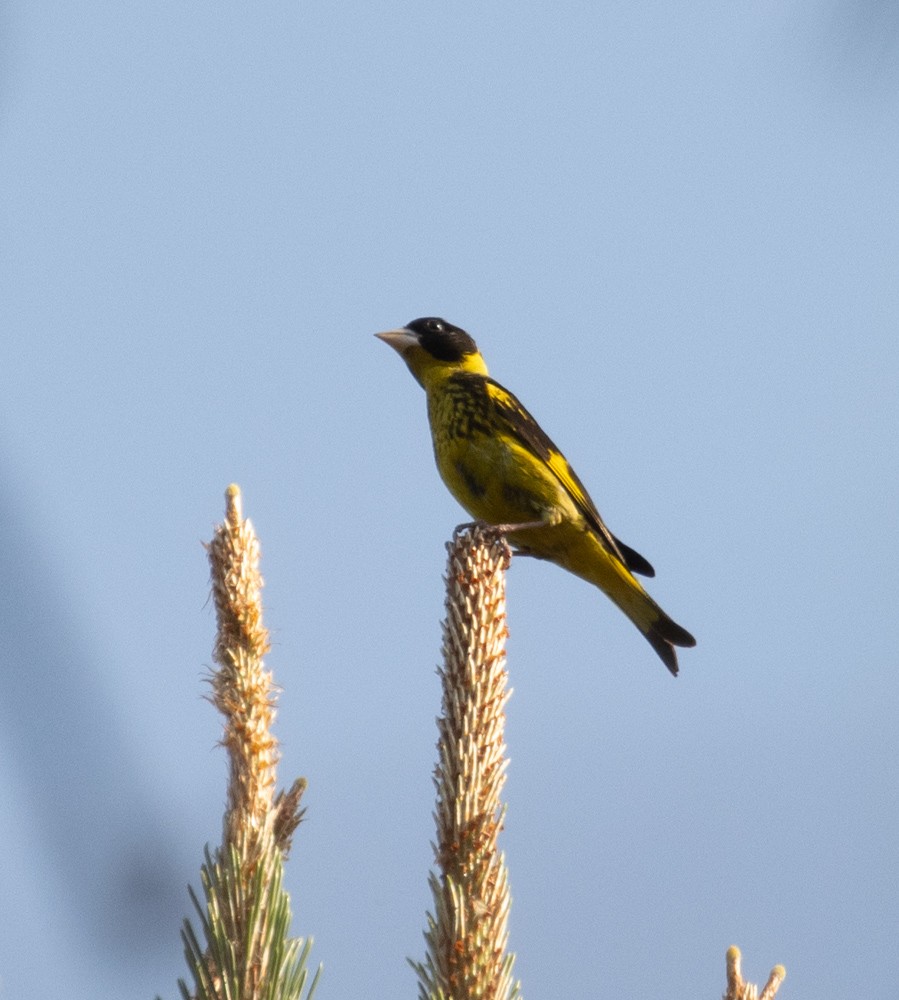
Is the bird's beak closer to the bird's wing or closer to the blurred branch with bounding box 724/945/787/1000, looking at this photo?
the bird's wing

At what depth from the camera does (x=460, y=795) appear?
1.99 m

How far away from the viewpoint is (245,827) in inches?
73.3

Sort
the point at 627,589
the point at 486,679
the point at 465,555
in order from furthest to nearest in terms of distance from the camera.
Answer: the point at 627,589 → the point at 465,555 → the point at 486,679

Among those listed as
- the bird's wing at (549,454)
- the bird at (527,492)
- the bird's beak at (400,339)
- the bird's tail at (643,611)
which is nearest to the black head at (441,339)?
the bird's beak at (400,339)

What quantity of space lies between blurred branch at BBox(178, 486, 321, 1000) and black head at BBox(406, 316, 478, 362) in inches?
179

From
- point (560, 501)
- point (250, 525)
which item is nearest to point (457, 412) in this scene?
point (560, 501)

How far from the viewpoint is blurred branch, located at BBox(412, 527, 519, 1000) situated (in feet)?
5.95

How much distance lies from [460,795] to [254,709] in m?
0.35

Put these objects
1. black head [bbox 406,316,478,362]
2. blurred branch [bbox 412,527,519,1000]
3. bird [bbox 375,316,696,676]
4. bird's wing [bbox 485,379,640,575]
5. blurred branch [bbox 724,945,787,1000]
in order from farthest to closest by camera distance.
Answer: black head [bbox 406,316,478,362]
bird's wing [bbox 485,379,640,575]
bird [bbox 375,316,696,676]
blurred branch [bbox 412,527,519,1000]
blurred branch [bbox 724,945,787,1000]

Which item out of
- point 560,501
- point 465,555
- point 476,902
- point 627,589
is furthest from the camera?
point 627,589

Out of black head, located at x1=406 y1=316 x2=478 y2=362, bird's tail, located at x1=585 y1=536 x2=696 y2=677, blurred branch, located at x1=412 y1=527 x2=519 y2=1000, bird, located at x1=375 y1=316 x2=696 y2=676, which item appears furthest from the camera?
black head, located at x1=406 y1=316 x2=478 y2=362

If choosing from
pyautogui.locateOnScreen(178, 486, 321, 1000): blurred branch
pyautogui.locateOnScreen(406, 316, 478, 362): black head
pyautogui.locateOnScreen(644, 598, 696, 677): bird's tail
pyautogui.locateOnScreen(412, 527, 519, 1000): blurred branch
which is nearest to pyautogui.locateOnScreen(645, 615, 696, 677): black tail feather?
pyautogui.locateOnScreen(644, 598, 696, 677): bird's tail

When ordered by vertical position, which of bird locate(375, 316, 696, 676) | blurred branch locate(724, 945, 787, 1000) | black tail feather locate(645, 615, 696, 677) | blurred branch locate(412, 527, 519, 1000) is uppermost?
bird locate(375, 316, 696, 676)

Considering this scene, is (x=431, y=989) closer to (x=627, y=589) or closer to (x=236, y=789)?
(x=236, y=789)
